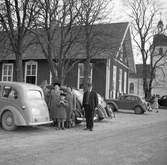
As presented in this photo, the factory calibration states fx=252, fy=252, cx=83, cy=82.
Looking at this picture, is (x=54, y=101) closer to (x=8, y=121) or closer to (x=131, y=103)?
(x=8, y=121)

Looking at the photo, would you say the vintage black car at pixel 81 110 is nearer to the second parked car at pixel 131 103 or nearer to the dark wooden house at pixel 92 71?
the second parked car at pixel 131 103

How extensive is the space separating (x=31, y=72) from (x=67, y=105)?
1847 centimetres

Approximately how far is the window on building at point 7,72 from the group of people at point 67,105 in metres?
18.7

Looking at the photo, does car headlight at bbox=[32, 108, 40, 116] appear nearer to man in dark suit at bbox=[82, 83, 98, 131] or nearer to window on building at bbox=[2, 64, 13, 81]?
man in dark suit at bbox=[82, 83, 98, 131]

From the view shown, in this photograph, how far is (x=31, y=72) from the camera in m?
28.1

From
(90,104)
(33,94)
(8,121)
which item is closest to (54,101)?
(33,94)

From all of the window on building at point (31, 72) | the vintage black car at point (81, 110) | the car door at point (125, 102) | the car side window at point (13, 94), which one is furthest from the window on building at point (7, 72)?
the car side window at point (13, 94)

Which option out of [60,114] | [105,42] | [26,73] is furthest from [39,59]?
[60,114]

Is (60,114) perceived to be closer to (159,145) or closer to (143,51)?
(159,145)

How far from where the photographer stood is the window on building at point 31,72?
27.9m

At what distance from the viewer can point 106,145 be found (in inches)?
292

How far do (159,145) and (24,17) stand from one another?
9.71 meters

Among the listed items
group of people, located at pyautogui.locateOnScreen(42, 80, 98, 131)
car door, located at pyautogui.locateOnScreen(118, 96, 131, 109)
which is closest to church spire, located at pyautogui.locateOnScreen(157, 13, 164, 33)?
car door, located at pyautogui.locateOnScreen(118, 96, 131, 109)

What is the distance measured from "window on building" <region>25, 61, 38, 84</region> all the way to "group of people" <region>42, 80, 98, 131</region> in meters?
17.2
